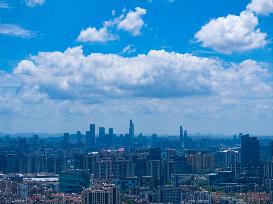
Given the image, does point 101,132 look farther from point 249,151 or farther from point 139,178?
point 139,178

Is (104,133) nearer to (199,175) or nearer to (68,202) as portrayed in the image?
(199,175)

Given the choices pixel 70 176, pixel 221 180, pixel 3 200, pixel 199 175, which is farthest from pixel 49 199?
pixel 199 175

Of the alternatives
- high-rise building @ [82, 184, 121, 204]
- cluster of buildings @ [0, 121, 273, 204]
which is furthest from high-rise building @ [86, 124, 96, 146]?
high-rise building @ [82, 184, 121, 204]

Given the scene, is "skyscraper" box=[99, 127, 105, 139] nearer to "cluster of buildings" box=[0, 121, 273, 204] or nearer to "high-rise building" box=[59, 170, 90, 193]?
"cluster of buildings" box=[0, 121, 273, 204]

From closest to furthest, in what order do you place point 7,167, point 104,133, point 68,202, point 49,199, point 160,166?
1. point 68,202
2. point 49,199
3. point 160,166
4. point 7,167
5. point 104,133

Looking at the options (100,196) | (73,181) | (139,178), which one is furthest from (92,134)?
(100,196)

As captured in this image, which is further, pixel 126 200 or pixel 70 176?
pixel 70 176

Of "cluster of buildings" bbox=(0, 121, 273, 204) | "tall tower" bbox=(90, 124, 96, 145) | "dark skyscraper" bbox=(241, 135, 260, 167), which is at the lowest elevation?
"cluster of buildings" bbox=(0, 121, 273, 204)

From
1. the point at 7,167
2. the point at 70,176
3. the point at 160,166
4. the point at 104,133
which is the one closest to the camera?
the point at 70,176
